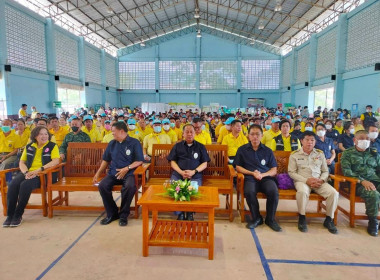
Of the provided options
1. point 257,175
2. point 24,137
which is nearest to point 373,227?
point 257,175

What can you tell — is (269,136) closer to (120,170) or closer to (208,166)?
(208,166)

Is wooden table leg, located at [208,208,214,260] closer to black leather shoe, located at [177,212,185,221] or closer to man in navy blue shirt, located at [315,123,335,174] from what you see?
black leather shoe, located at [177,212,185,221]

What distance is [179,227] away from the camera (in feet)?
10.4

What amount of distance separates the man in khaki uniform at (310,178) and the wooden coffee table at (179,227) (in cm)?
125

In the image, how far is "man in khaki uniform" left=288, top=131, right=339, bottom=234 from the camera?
3426 mm

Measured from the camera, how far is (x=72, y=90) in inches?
713

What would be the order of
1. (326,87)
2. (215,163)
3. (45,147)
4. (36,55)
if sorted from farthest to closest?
1. (326,87)
2. (36,55)
3. (215,163)
4. (45,147)

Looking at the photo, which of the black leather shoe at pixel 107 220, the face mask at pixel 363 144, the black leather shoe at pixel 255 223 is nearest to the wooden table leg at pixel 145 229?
the black leather shoe at pixel 107 220

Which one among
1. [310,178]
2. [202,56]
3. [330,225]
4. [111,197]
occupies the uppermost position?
[202,56]

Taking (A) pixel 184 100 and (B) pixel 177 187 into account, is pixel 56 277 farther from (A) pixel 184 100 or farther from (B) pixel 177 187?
(A) pixel 184 100

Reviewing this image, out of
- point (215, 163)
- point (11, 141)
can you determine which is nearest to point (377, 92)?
point (215, 163)

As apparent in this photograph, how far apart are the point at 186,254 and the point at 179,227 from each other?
379mm

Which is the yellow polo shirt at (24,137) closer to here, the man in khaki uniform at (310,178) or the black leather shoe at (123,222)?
the black leather shoe at (123,222)

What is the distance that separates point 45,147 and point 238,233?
9.67ft
